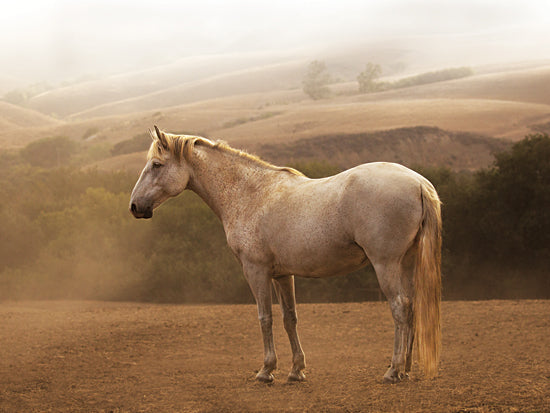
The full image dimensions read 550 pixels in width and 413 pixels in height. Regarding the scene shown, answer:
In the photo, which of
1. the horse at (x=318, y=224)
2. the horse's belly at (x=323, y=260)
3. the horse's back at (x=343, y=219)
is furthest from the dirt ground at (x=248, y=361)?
the horse's back at (x=343, y=219)

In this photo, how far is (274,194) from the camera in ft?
20.0

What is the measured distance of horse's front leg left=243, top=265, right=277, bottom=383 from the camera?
19.6 feet

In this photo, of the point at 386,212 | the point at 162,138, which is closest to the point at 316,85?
the point at 162,138

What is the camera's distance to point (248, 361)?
783 centimetres

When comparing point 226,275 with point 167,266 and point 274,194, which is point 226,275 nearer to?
point 167,266

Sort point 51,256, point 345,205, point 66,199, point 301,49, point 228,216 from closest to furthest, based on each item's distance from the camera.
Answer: point 345,205
point 228,216
point 51,256
point 66,199
point 301,49

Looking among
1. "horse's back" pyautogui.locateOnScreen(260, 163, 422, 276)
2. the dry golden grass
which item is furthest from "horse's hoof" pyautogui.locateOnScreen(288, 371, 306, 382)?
the dry golden grass

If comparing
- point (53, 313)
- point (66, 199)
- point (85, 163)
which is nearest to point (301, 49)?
point (85, 163)

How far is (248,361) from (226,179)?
280 centimetres

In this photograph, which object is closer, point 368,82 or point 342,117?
point 342,117

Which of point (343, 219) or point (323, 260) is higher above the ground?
point (343, 219)

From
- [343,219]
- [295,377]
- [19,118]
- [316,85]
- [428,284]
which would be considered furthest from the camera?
[316,85]

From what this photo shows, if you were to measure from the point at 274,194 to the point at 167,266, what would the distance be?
13.2 meters

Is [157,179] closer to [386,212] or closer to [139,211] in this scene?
[139,211]
